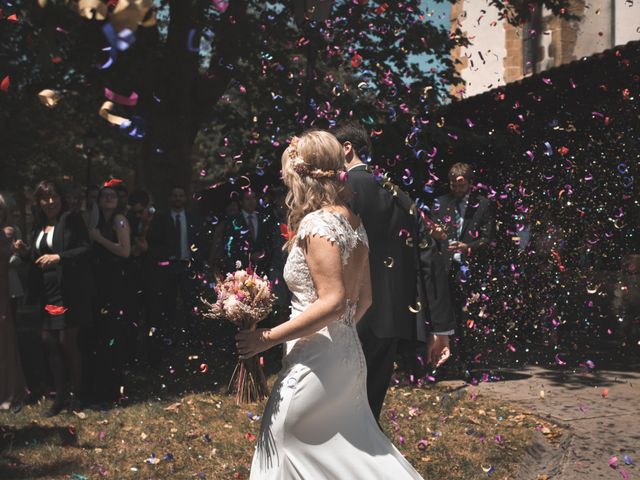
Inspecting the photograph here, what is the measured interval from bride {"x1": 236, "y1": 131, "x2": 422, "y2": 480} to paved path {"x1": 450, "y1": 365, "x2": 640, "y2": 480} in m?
2.32

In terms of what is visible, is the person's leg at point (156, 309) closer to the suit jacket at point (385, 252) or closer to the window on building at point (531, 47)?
the suit jacket at point (385, 252)

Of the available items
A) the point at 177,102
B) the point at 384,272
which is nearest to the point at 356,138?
the point at 384,272

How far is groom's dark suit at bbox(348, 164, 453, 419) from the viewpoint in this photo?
4.41m

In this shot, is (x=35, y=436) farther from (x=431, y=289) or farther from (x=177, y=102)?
(x=177, y=102)

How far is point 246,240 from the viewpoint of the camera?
9180mm

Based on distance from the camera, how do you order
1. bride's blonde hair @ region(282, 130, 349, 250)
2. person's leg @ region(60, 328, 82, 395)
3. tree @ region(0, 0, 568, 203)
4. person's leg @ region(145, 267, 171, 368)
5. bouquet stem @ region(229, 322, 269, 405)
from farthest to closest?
tree @ region(0, 0, 568, 203)
person's leg @ region(145, 267, 171, 368)
person's leg @ region(60, 328, 82, 395)
bouquet stem @ region(229, 322, 269, 405)
bride's blonde hair @ region(282, 130, 349, 250)

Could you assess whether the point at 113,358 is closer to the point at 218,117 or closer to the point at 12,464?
the point at 12,464

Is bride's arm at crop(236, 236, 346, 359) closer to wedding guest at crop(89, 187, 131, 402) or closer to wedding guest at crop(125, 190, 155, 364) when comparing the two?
wedding guest at crop(89, 187, 131, 402)

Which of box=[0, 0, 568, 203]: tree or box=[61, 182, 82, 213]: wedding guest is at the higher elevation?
box=[0, 0, 568, 203]: tree

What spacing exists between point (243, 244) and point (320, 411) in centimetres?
606

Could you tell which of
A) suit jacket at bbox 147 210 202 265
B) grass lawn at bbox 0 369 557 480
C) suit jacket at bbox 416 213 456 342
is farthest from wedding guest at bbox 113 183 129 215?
suit jacket at bbox 416 213 456 342

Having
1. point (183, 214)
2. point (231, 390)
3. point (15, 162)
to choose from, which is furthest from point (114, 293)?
point (15, 162)

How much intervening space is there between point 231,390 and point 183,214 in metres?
2.53

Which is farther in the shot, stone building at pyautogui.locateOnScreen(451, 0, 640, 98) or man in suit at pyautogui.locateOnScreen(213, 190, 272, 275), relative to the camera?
stone building at pyautogui.locateOnScreen(451, 0, 640, 98)
